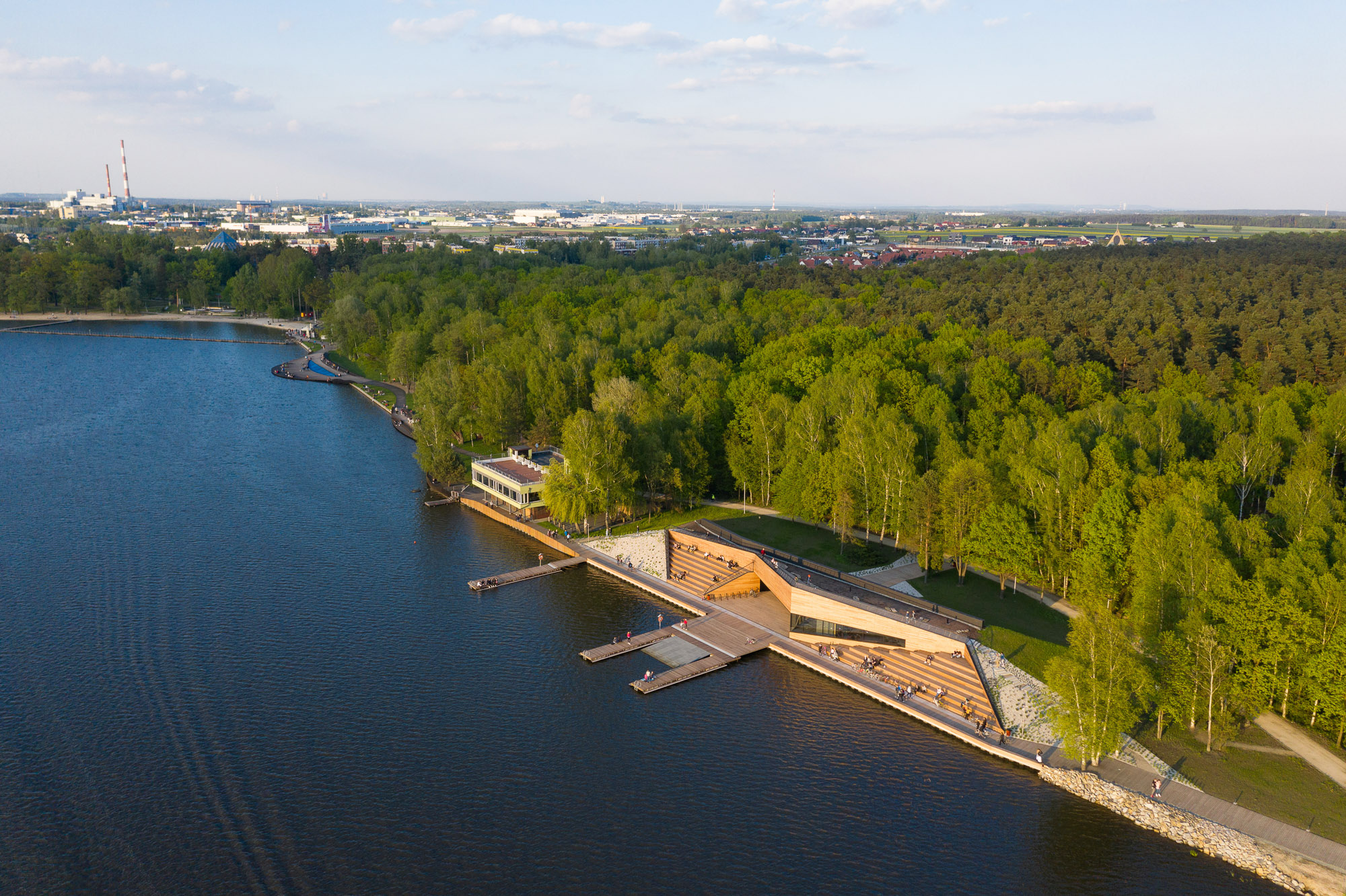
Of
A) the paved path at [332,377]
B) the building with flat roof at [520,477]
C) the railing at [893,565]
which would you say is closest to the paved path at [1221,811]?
the railing at [893,565]

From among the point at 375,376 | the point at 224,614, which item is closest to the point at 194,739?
the point at 224,614

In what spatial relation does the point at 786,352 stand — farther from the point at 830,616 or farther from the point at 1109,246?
the point at 1109,246

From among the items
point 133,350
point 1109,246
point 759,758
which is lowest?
point 759,758

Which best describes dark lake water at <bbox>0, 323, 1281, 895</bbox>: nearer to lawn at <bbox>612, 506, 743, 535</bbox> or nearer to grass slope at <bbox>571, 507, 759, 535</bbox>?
grass slope at <bbox>571, 507, 759, 535</bbox>

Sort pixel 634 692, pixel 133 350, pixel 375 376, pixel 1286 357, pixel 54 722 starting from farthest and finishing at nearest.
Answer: pixel 133 350 → pixel 375 376 → pixel 1286 357 → pixel 634 692 → pixel 54 722

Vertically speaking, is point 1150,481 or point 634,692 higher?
point 1150,481

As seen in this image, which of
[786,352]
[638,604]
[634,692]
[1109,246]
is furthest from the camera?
[1109,246]

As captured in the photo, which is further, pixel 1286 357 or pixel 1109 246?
pixel 1109 246

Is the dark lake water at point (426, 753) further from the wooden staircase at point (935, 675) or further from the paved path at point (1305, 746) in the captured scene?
the paved path at point (1305, 746)
